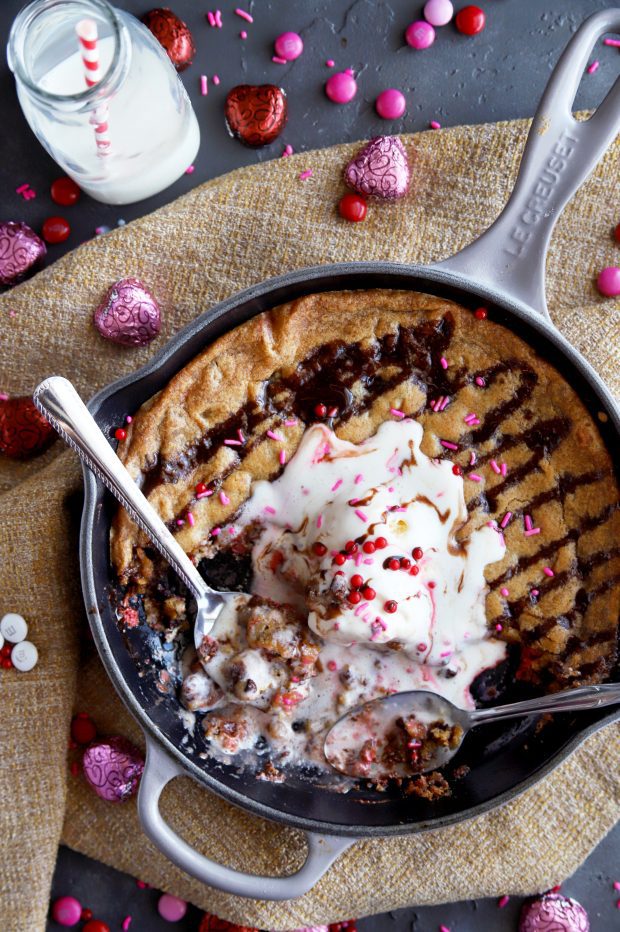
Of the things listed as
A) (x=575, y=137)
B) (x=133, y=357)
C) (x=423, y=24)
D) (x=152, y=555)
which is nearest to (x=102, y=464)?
(x=152, y=555)

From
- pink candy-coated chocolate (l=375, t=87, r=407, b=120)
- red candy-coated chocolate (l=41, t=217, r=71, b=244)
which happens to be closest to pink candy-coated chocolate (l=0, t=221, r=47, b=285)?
red candy-coated chocolate (l=41, t=217, r=71, b=244)

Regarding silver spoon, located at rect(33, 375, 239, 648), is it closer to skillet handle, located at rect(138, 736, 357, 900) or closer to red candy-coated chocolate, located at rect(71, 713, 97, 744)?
skillet handle, located at rect(138, 736, 357, 900)

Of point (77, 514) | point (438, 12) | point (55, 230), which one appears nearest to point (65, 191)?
point (55, 230)

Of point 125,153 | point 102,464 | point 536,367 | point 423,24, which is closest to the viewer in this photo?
point 102,464

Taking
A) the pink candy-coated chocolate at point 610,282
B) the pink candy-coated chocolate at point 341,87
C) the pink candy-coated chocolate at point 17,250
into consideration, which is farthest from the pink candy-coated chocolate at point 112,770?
the pink candy-coated chocolate at point 341,87

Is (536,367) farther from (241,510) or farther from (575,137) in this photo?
(241,510)

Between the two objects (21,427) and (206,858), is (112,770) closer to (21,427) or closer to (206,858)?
(206,858)

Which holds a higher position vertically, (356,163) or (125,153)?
(356,163)

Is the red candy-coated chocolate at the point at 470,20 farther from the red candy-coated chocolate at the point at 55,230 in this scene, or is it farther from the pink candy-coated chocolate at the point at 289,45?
the red candy-coated chocolate at the point at 55,230
